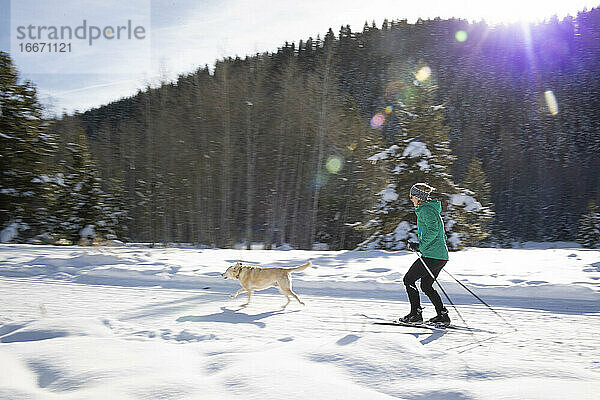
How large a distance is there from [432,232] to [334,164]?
20.5m

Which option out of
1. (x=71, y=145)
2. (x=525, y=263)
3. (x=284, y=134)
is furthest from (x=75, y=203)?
(x=525, y=263)

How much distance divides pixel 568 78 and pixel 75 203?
135 m

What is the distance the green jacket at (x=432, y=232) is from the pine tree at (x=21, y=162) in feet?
75.1

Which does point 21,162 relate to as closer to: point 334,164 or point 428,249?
point 334,164

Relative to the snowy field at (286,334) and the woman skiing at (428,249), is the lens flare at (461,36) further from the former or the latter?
the woman skiing at (428,249)

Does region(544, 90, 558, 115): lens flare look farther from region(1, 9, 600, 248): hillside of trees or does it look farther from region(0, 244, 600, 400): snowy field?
region(0, 244, 600, 400): snowy field

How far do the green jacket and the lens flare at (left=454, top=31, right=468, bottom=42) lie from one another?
453 ft

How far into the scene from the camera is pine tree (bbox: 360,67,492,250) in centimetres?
2003

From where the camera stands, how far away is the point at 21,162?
23000mm

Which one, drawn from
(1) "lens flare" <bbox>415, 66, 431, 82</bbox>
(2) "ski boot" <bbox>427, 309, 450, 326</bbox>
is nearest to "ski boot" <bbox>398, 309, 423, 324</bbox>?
(2) "ski boot" <bbox>427, 309, 450, 326</bbox>

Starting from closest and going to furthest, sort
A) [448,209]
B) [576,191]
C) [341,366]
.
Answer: [341,366] → [448,209] → [576,191]

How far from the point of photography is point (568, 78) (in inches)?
4801

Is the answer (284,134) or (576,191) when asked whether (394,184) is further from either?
(576,191)

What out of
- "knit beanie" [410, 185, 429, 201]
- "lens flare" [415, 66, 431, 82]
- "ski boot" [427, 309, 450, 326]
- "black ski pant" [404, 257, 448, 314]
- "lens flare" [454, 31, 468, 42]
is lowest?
"ski boot" [427, 309, 450, 326]
